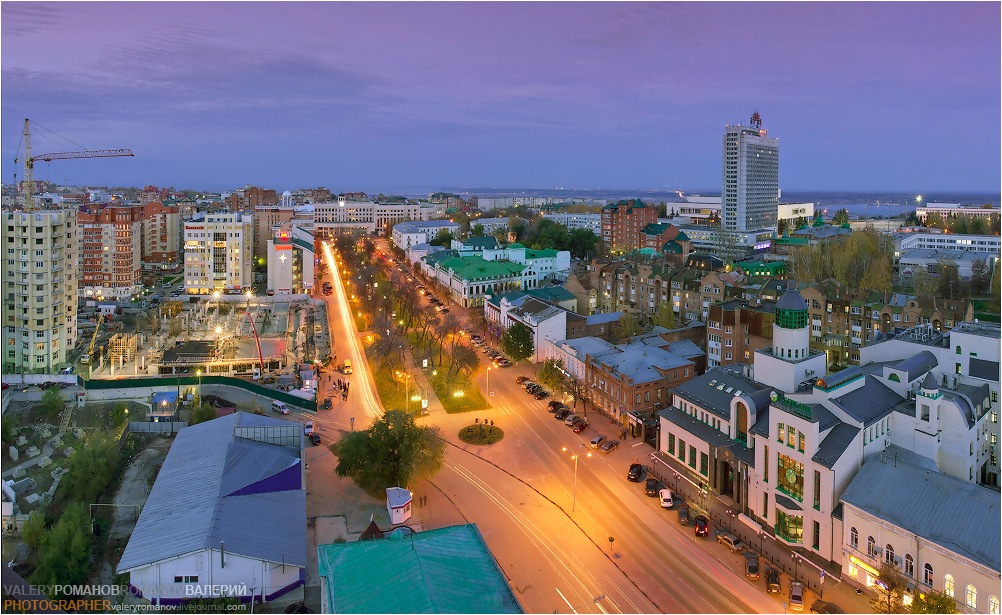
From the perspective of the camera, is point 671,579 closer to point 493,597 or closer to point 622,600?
point 622,600

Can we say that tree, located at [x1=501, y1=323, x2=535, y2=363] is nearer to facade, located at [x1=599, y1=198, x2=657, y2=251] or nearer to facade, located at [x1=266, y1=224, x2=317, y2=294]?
facade, located at [x1=266, y1=224, x2=317, y2=294]

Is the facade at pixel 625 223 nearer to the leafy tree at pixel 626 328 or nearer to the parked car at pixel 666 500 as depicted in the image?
the leafy tree at pixel 626 328

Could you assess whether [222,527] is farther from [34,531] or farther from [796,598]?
[796,598]

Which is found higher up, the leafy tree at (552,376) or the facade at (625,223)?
the facade at (625,223)

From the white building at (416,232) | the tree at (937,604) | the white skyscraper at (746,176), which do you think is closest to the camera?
the tree at (937,604)

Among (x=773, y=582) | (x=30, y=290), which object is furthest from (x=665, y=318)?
(x=30, y=290)

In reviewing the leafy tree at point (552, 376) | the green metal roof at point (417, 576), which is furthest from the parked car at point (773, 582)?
the leafy tree at point (552, 376)
